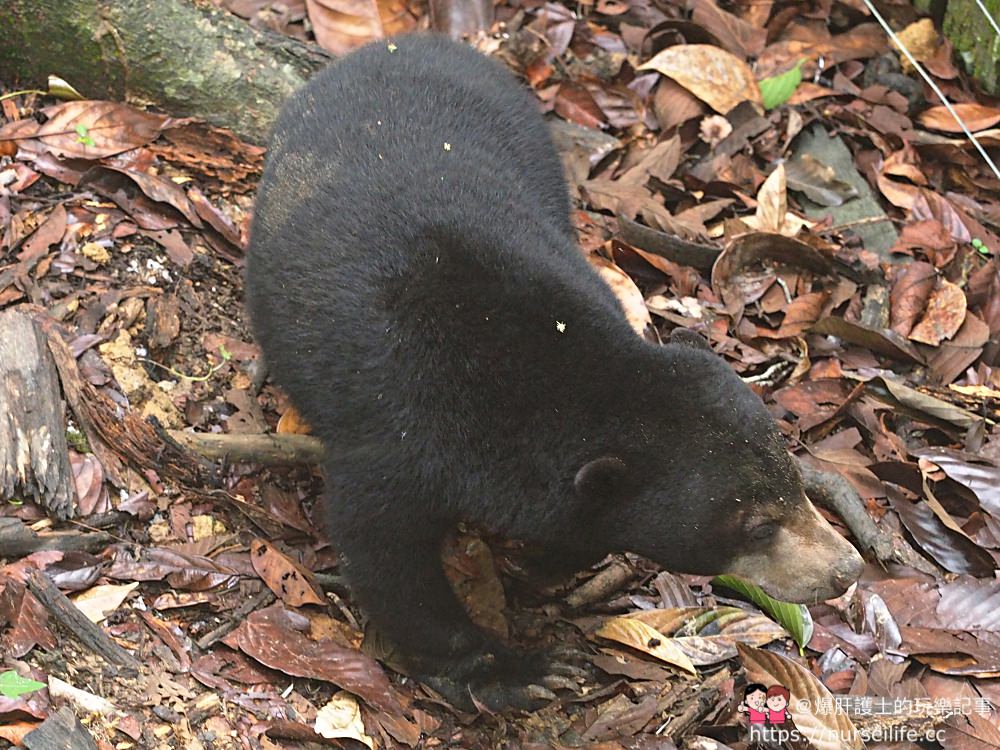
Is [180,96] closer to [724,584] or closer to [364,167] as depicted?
[364,167]

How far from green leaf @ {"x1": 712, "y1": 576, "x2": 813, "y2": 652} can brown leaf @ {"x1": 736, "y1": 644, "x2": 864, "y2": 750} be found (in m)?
0.27

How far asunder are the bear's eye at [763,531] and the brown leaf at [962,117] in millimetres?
4197

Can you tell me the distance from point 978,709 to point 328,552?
278cm

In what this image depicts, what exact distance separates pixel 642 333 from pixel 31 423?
9.80 feet

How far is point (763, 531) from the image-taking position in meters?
4.21

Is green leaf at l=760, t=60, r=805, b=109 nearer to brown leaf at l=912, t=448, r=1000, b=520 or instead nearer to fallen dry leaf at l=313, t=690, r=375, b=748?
brown leaf at l=912, t=448, r=1000, b=520

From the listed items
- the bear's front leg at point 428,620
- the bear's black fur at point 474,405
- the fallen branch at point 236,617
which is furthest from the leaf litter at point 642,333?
the bear's black fur at point 474,405

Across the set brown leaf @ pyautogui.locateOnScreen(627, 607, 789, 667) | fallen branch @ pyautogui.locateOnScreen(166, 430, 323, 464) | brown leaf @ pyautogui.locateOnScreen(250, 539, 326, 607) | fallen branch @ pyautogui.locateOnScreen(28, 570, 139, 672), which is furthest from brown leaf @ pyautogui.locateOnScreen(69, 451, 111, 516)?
brown leaf @ pyautogui.locateOnScreen(627, 607, 789, 667)

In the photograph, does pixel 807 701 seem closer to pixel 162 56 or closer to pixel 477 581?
pixel 477 581

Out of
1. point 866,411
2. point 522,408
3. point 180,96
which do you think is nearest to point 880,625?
point 866,411

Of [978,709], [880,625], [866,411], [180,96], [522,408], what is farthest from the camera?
[180,96]

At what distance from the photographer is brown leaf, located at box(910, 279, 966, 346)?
243 inches

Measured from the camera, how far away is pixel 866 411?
5.76 m

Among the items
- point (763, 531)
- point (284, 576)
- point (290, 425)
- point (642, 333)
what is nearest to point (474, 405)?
point (763, 531)
